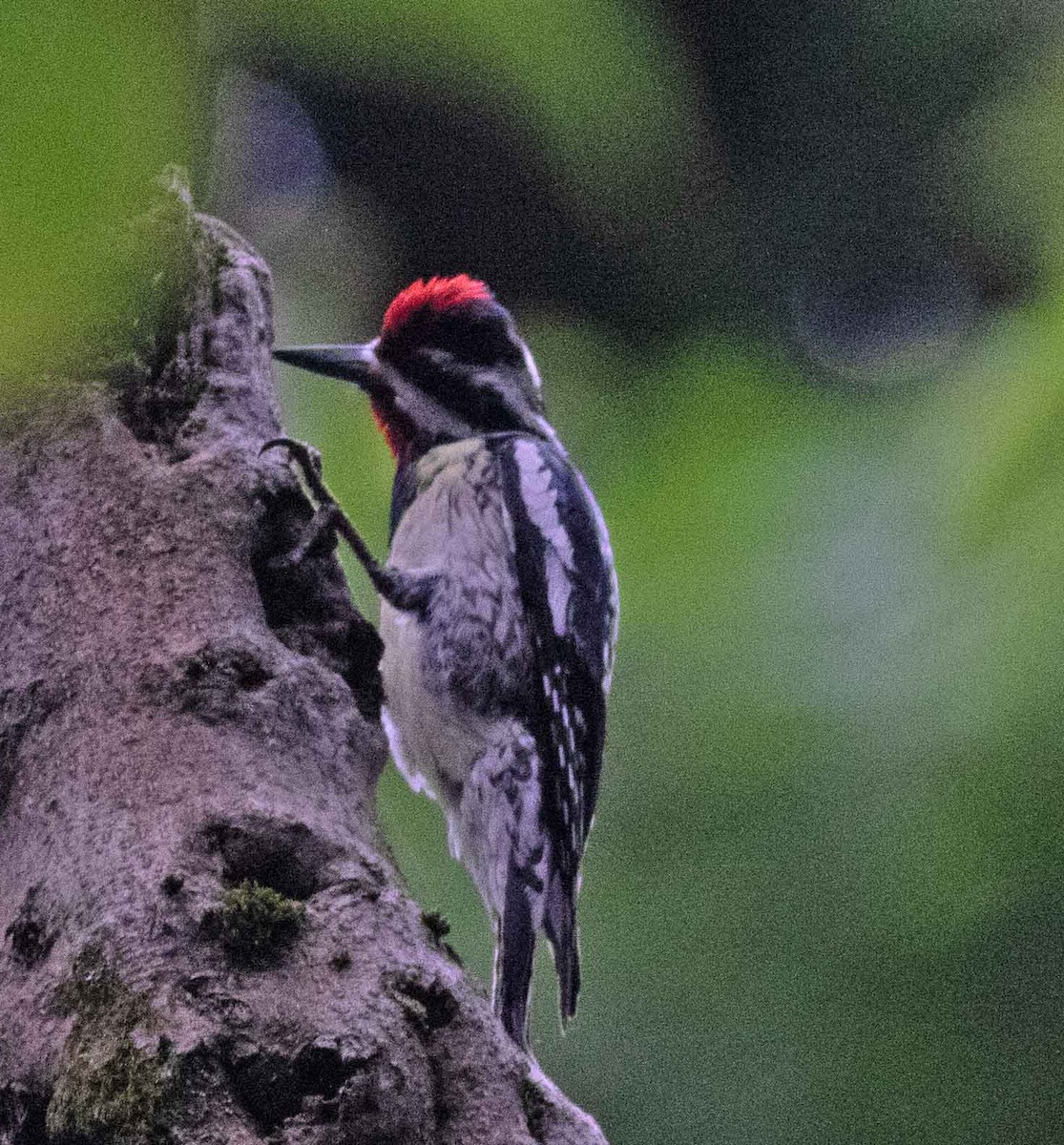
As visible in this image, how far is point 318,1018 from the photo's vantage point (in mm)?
1086

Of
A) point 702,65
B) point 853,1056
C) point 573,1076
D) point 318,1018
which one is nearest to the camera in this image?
point 318,1018

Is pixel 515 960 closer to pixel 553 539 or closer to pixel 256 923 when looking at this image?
pixel 553 539

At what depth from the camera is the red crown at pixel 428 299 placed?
2.84 metres

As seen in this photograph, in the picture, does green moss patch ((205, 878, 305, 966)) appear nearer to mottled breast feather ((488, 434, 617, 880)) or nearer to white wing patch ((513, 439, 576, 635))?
mottled breast feather ((488, 434, 617, 880))

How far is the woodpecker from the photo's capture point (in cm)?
242

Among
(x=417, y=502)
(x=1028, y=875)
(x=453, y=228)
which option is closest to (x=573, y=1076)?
(x=1028, y=875)

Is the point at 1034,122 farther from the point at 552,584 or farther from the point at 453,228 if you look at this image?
the point at 453,228

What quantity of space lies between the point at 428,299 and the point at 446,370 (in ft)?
0.49

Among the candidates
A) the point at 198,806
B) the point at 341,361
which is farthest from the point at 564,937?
the point at 341,361

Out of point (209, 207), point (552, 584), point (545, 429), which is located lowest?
point (552, 584)

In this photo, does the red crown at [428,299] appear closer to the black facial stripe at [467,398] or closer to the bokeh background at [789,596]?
the black facial stripe at [467,398]

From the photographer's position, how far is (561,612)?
2643 millimetres

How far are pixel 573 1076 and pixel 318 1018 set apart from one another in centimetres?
94

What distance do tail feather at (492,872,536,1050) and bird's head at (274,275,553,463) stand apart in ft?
3.23
